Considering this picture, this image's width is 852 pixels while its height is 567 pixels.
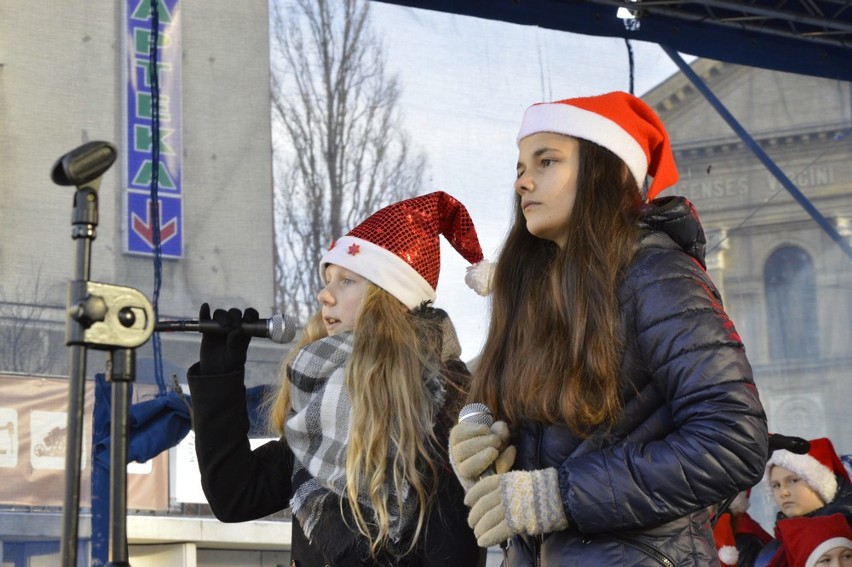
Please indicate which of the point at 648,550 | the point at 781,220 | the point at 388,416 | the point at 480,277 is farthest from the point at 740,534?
the point at 648,550

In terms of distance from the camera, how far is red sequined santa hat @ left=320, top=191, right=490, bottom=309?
2936 mm

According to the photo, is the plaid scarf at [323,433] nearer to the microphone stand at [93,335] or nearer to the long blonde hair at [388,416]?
the long blonde hair at [388,416]

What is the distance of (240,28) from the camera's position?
15.8 feet

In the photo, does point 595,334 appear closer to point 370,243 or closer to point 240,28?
point 370,243

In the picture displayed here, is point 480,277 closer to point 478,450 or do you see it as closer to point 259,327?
point 259,327

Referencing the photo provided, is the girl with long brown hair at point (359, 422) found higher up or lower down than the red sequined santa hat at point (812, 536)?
higher up

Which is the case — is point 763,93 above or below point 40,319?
above

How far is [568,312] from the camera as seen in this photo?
1.97m

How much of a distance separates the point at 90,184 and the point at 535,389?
0.73 meters

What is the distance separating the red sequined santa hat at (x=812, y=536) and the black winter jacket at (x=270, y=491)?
1.81m

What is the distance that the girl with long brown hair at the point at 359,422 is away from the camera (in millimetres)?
2594

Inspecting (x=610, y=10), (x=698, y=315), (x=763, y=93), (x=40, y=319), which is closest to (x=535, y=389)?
(x=698, y=315)

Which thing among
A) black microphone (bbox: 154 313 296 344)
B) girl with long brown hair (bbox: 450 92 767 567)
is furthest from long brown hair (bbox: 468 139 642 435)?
black microphone (bbox: 154 313 296 344)

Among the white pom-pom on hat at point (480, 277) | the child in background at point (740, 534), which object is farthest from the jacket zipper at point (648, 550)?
Result: the child in background at point (740, 534)
